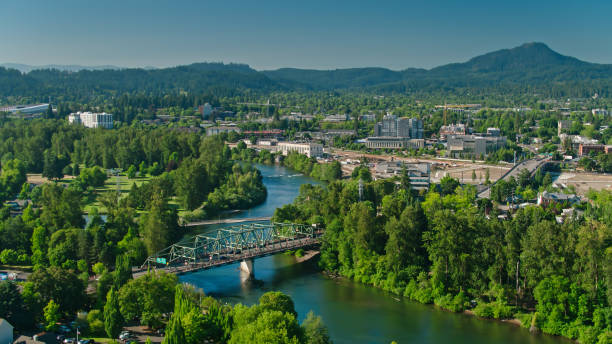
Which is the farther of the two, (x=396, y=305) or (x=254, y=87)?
(x=254, y=87)

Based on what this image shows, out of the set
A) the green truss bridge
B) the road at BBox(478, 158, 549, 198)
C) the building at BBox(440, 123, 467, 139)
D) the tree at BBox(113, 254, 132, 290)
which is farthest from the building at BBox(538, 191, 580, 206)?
the building at BBox(440, 123, 467, 139)

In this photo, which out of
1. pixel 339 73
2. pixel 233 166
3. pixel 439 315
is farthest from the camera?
pixel 339 73

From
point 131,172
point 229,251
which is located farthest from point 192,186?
point 131,172

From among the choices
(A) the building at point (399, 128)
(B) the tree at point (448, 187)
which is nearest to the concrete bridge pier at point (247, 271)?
(B) the tree at point (448, 187)

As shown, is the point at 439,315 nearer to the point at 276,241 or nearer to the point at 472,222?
the point at 472,222

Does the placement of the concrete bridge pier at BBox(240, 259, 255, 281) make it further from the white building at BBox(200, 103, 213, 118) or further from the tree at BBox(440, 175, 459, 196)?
the white building at BBox(200, 103, 213, 118)

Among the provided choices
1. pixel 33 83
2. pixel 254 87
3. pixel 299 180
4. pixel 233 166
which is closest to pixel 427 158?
pixel 299 180
